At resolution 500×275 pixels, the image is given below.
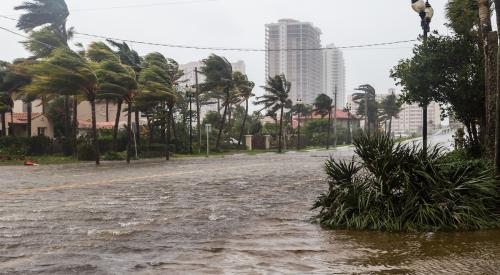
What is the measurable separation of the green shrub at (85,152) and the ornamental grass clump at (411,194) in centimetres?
2703

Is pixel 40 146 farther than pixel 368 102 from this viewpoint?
No

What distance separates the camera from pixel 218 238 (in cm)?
720

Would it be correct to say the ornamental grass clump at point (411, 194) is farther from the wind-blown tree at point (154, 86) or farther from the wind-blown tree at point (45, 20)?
the wind-blown tree at point (45, 20)

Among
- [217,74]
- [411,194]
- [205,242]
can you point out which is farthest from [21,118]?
[411,194]

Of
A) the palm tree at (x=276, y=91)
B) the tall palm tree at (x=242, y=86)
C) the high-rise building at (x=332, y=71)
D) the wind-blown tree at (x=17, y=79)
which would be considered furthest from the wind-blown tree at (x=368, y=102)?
the wind-blown tree at (x=17, y=79)

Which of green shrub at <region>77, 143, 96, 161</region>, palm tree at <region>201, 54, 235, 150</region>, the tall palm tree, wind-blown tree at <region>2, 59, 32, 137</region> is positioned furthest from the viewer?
the tall palm tree

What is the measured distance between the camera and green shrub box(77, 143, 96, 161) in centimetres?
3291

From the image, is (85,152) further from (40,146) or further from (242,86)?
(242,86)

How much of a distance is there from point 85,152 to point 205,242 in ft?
91.8

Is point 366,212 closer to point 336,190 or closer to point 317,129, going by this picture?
point 336,190

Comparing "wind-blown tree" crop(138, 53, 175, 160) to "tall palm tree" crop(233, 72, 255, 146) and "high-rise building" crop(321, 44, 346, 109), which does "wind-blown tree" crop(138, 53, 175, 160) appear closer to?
"tall palm tree" crop(233, 72, 255, 146)

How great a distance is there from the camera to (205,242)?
6898mm

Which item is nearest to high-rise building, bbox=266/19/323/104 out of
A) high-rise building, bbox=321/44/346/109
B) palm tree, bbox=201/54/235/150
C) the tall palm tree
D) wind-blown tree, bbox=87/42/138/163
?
high-rise building, bbox=321/44/346/109

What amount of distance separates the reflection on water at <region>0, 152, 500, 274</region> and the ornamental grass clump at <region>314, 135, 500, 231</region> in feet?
1.23
